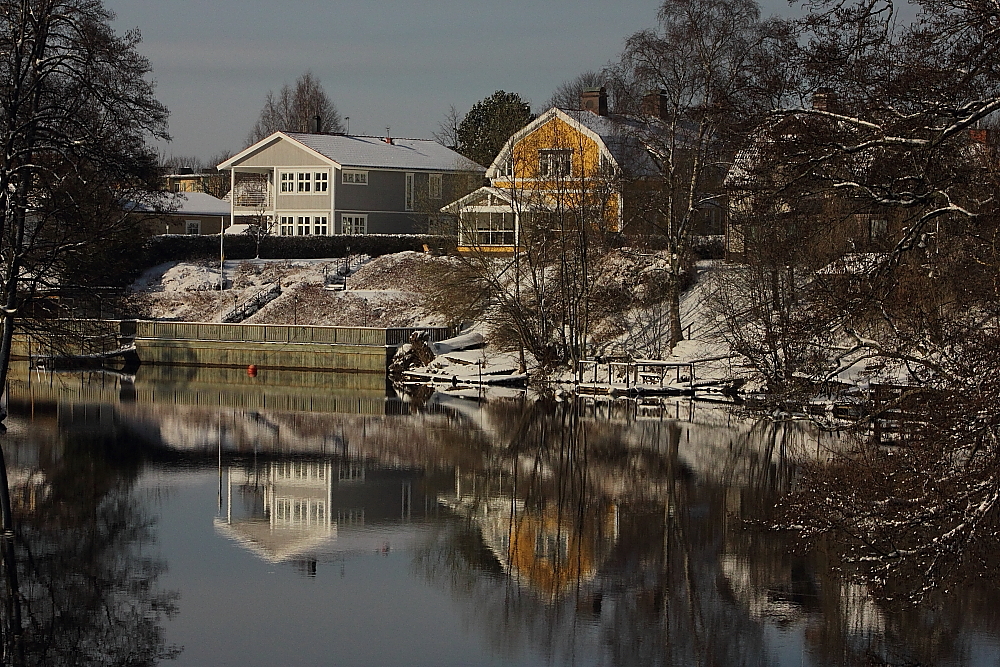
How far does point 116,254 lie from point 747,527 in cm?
3559

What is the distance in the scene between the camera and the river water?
11984 mm

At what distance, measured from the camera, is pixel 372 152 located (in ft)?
204

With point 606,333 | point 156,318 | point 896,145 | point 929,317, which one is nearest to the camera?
point 896,145

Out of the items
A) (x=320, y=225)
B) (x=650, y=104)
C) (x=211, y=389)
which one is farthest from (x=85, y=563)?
(x=320, y=225)

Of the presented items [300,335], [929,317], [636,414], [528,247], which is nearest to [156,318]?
[300,335]

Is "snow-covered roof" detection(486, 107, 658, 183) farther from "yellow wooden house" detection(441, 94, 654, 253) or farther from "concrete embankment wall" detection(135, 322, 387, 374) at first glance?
"concrete embankment wall" detection(135, 322, 387, 374)

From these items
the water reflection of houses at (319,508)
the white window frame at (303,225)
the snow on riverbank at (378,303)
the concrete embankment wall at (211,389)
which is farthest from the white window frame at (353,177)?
the water reflection of houses at (319,508)

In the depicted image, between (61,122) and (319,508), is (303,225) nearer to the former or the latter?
(61,122)

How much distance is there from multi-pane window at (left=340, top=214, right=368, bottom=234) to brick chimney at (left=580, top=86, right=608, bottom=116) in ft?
40.8

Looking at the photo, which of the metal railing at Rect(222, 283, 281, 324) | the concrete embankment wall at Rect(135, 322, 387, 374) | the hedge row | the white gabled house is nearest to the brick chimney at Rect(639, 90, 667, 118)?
the concrete embankment wall at Rect(135, 322, 387, 374)

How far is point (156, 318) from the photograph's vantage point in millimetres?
47562

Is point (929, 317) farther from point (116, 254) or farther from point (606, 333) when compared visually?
point (116, 254)

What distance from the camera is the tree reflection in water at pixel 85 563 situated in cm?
1198

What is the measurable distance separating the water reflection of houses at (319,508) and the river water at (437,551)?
0.06 m
